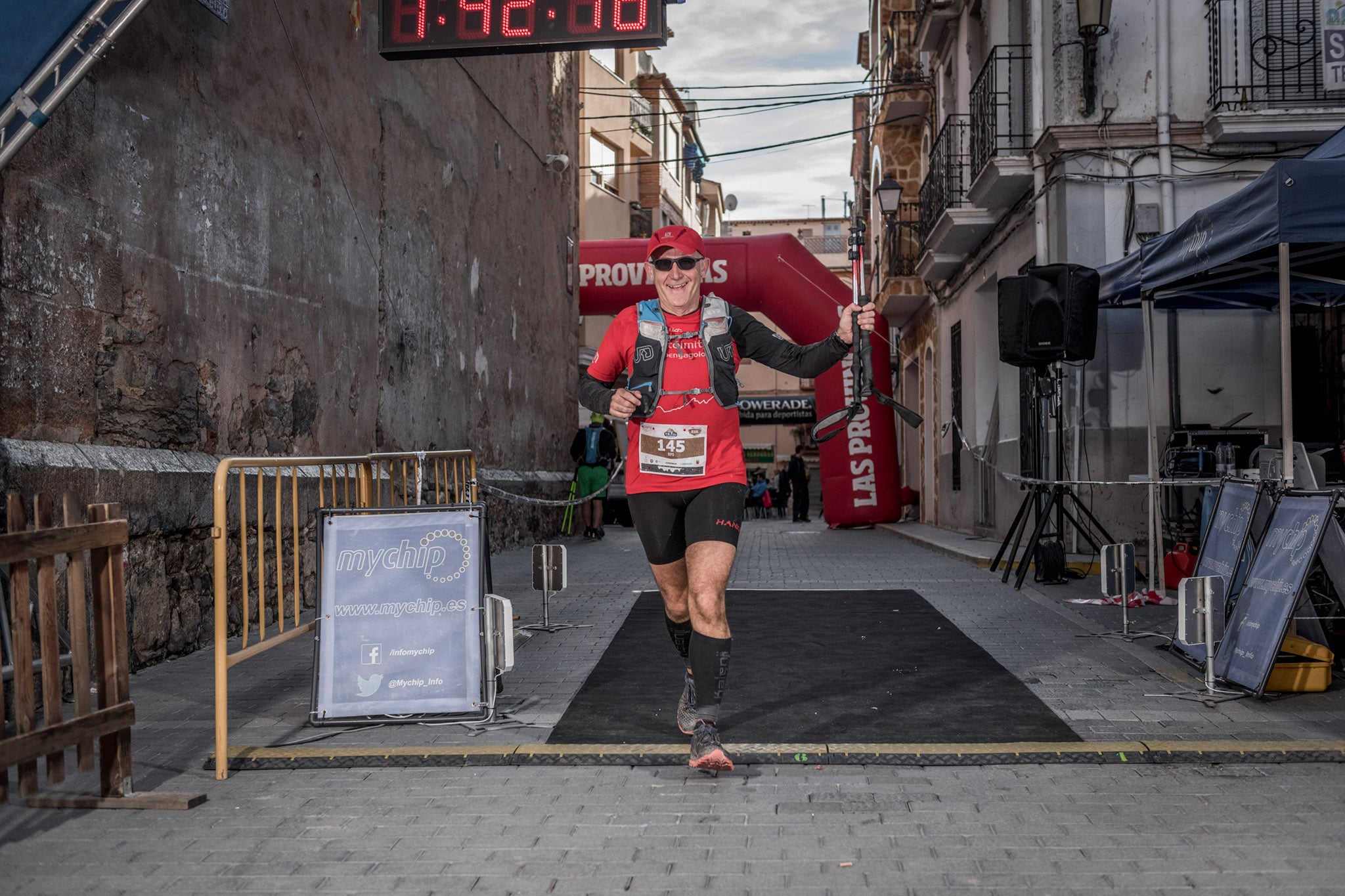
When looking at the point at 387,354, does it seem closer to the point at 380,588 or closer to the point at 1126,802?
the point at 380,588

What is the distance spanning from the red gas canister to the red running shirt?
5694mm

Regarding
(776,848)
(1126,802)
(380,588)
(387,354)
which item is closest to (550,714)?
(380,588)

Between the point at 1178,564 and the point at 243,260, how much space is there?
7.09m

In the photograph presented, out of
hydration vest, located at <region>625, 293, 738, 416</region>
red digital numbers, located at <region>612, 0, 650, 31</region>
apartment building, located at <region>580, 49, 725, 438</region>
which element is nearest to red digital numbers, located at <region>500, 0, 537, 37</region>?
red digital numbers, located at <region>612, 0, 650, 31</region>

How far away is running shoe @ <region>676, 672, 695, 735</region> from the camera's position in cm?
503

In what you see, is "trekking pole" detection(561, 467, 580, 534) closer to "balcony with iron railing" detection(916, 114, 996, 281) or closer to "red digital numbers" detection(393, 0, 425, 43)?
"balcony with iron railing" detection(916, 114, 996, 281)

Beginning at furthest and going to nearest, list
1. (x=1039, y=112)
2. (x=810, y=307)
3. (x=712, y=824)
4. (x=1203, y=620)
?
(x=810, y=307), (x=1039, y=112), (x=1203, y=620), (x=712, y=824)

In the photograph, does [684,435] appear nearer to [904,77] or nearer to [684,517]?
[684,517]

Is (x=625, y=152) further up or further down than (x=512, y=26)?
further up

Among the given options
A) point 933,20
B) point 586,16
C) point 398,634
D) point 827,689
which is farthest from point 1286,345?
point 933,20

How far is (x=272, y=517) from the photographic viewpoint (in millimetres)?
8703

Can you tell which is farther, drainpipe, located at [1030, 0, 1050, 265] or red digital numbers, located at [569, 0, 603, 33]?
drainpipe, located at [1030, 0, 1050, 265]

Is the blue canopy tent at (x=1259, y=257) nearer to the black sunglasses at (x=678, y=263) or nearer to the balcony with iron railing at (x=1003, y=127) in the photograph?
the black sunglasses at (x=678, y=263)

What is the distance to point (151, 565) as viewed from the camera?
697cm
